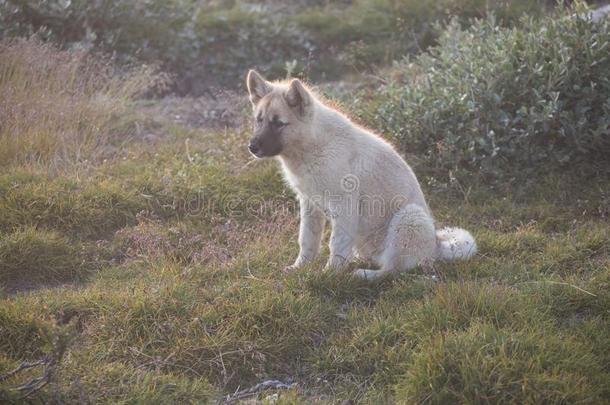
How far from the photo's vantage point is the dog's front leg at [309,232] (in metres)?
5.52

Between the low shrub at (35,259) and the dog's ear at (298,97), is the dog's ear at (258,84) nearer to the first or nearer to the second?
the dog's ear at (298,97)

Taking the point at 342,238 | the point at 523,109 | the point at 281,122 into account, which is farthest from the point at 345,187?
the point at 523,109

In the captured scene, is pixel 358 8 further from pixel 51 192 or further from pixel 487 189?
pixel 51 192

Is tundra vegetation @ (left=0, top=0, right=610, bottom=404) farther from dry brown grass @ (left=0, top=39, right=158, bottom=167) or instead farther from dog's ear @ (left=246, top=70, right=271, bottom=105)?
dog's ear @ (left=246, top=70, right=271, bottom=105)

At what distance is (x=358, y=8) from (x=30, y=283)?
863 cm

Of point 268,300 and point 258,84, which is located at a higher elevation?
point 258,84

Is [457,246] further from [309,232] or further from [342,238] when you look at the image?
[309,232]

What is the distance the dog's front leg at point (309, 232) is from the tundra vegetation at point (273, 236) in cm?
24

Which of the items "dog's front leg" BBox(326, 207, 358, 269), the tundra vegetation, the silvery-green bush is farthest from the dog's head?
the silvery-green bush

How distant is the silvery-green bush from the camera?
22.6 feet

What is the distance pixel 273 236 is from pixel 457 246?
166cm

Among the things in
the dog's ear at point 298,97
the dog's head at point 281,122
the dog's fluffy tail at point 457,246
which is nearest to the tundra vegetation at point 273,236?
the dog's fluffy tail at point 457,246

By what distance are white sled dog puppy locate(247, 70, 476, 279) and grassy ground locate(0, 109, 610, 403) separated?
10.2 inches

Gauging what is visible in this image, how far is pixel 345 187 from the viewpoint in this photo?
530cm
